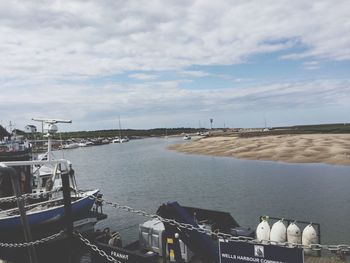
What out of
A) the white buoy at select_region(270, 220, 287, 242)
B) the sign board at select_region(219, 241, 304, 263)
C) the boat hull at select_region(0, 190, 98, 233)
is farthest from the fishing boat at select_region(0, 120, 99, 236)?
the sign board at select_region(219, 241, 304, 263)

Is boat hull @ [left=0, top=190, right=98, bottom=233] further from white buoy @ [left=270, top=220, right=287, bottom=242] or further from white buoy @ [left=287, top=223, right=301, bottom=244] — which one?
white buoy @ [left=287, top=223, right=301, bottom=244]

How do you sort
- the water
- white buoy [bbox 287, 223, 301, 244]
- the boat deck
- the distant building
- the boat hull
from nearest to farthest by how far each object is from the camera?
the boat deck → white buoy [bbox 287, 223, 301, 244] → the boat hull → the distant building → the water

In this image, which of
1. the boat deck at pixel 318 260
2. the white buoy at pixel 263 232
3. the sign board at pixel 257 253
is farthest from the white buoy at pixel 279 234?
the sign board at pixel 257 253

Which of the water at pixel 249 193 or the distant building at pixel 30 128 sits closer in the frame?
the distant building at pixel 30 128

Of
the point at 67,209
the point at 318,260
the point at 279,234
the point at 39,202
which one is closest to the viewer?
the point at 67,209

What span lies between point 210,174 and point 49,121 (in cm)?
3462

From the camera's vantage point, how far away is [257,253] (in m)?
7.62

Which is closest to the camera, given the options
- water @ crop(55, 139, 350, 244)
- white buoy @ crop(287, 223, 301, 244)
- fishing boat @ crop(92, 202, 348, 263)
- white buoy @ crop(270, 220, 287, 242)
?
fishing boat @ crop(92, 202, 348, 263)

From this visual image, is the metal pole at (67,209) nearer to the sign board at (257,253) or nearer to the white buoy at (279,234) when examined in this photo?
the sign board at (257,253)

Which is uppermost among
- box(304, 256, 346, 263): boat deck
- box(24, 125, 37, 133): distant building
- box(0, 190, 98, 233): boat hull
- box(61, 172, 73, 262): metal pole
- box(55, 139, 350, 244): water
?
box(24, 125, 37, 133): distant building

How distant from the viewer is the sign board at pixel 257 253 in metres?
7.32

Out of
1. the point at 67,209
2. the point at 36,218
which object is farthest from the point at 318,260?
the point at 36,218

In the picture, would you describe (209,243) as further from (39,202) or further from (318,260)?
(39,202)

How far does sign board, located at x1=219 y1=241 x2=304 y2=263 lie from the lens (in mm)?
7324
